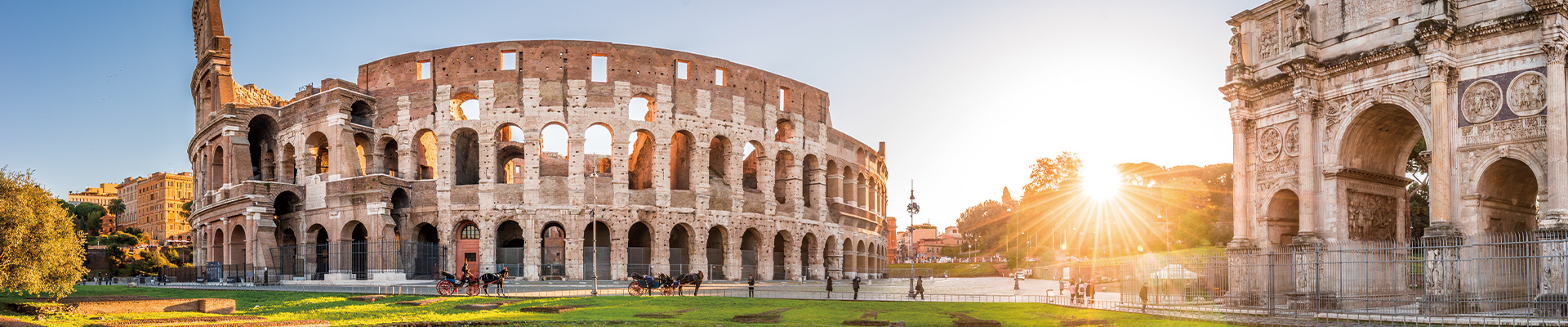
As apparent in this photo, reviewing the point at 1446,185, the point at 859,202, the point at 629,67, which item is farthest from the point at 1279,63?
the point at 859,202

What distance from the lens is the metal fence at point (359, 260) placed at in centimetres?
4538

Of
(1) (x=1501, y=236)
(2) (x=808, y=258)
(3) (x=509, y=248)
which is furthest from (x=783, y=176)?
(1) (x=1501, y=236)

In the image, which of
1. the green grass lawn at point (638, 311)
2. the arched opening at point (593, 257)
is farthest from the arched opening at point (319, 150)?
the green grass lawn at point (638, 311)

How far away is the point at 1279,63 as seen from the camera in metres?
24.9

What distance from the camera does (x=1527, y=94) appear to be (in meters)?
21.0

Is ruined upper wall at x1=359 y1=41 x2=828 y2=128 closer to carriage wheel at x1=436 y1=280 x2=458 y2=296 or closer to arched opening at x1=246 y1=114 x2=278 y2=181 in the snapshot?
arched opening at x1=246 y1=114 x2=278 y2=181

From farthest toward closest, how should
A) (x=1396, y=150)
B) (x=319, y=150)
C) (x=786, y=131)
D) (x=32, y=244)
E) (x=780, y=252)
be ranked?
(x=780, y=252)
(x=786, y=131)
(x=319, y=150)
(x=1396, y=150)
(x=32, y=244)

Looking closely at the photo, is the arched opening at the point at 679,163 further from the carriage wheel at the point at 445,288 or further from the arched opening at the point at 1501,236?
the arched opening at the point at 1501,236

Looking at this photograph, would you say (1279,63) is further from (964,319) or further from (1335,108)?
(964,319)

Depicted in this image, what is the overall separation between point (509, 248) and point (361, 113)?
10.3 meters

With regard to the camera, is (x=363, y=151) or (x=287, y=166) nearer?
(x=363, y=151)

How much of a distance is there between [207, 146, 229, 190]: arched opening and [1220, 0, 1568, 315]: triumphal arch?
46760 millimetres

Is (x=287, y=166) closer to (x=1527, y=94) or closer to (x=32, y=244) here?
(x=32, y=244)

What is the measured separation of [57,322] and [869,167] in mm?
50258
